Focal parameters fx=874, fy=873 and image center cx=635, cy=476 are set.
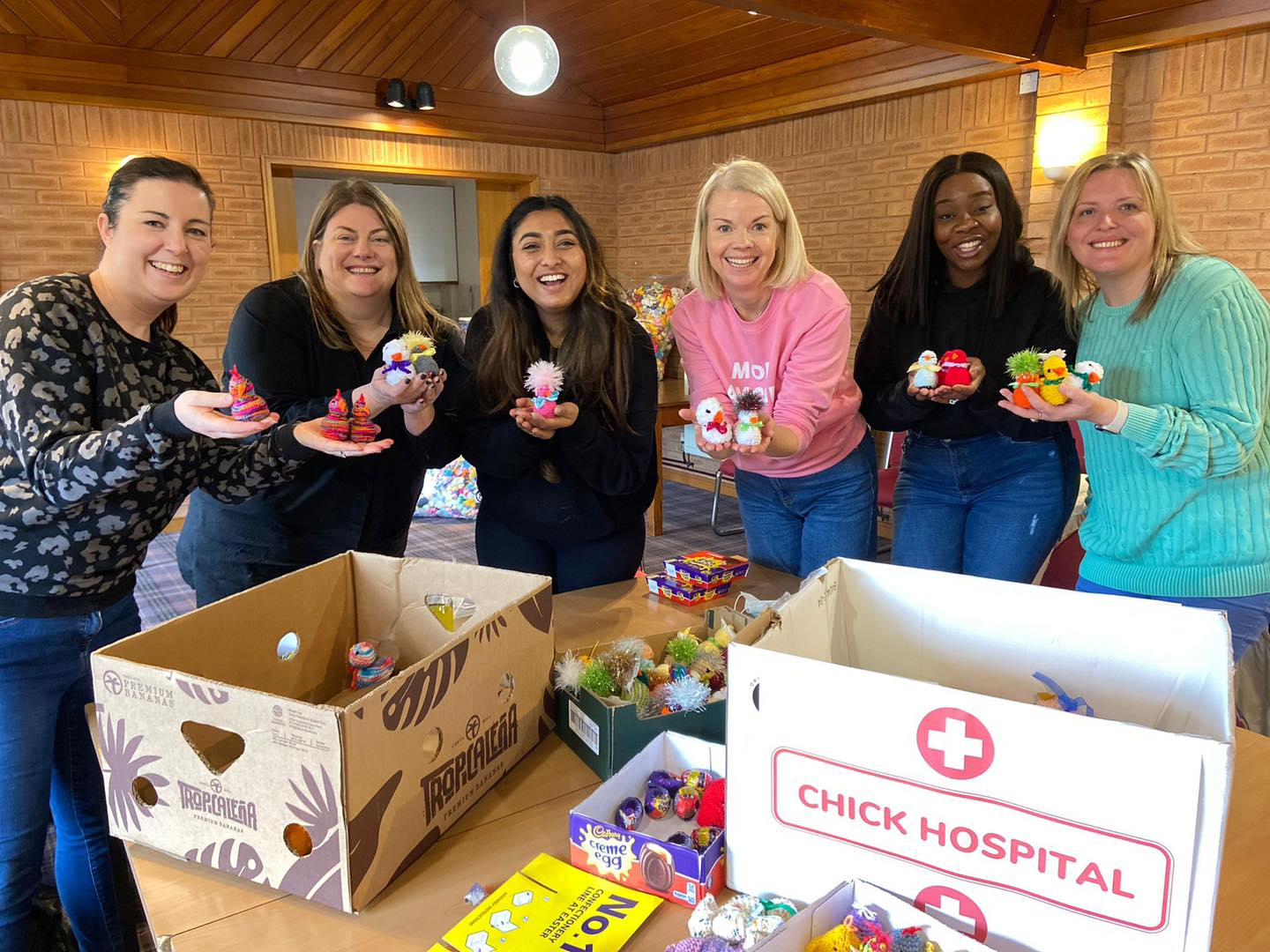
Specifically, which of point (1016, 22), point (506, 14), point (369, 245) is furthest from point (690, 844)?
point (506, 14)

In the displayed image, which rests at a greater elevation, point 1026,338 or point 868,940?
point 1026,338

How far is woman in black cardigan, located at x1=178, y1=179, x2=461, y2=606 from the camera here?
Answer: 5.93 ft

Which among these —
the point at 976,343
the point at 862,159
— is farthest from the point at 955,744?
the point at 862,159

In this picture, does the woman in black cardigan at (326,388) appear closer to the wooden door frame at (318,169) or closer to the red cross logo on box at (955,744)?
the red cross logo on box at (955,744)

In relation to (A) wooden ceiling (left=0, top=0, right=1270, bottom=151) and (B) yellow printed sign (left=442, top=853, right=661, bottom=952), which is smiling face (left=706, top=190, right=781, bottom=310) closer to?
(B) yellow printed sign (left=442, top=853, right=661, bottom=952)

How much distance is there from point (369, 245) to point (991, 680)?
148cm

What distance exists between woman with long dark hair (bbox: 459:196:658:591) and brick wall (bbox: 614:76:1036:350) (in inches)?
123

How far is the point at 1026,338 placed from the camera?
6.41ft

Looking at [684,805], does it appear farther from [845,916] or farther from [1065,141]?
[1065,141]

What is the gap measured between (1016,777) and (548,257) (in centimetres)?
141

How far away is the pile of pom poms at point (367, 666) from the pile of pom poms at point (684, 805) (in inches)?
18.1

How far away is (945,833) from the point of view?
74 cm

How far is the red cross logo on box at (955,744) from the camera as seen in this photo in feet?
2.31

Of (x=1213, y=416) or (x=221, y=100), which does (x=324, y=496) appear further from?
(x=221, y=100)
